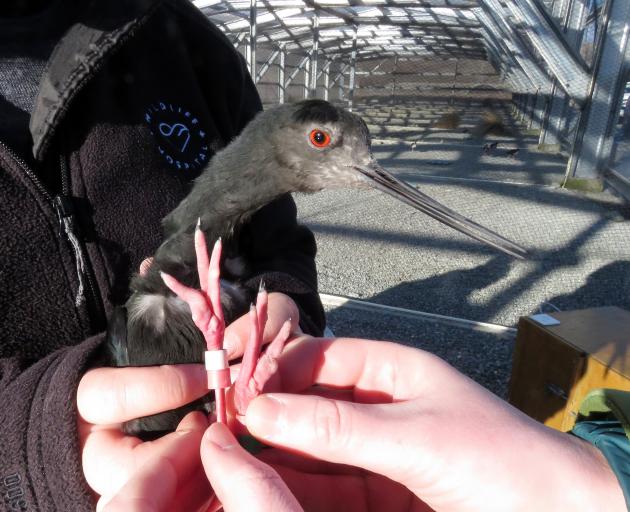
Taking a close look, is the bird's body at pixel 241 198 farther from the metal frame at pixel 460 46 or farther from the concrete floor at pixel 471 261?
the metal frame at pixel 460 46

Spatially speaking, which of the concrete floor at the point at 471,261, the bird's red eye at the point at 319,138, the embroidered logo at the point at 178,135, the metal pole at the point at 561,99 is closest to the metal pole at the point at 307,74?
the metal pole at the point at 561,99

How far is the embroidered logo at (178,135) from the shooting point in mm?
1549

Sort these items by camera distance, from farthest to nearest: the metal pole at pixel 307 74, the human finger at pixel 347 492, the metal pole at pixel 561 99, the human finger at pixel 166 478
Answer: the metal pole at pixel 307 74
the metal pole at pixel 561 99
the human finger at pixel 347 492
the human finger at pixel 166 478

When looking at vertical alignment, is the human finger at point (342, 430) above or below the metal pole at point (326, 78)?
above

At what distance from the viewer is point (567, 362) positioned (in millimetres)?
2590

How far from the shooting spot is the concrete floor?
3832 mm

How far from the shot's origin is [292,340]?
130 cm

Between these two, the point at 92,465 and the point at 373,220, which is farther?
the point at 373,220

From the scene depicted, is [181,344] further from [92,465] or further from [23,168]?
[23,168]

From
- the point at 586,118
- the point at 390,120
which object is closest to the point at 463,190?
the point at 586,118

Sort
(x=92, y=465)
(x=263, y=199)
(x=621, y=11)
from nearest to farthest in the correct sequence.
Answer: (x=92, y=465) → (x=263, y=199) → (x=621, y=11)

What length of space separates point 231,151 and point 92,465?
919 mm

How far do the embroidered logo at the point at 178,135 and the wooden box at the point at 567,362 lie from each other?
205 centimetres

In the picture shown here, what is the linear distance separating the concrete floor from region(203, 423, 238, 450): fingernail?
244 cm
